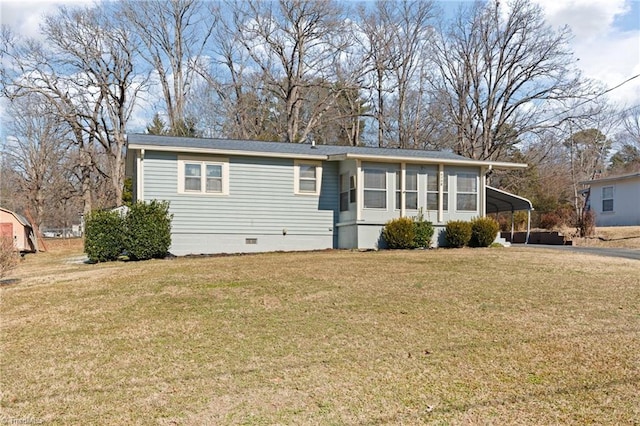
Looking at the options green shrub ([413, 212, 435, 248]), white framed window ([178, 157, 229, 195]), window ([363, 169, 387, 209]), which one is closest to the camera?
white framed window ([178, 157, 229, 195])

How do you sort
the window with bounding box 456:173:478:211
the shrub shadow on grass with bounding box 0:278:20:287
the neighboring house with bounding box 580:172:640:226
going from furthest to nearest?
the neighboring house with bounding box 580:172:640:226, the window with bounding box 456:173:478:211, the shrub shadow on grass with bounding box 0:278:20:287

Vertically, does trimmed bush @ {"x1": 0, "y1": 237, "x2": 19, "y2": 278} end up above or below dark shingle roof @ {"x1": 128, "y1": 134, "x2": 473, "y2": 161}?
below

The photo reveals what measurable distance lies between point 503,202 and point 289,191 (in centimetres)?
891

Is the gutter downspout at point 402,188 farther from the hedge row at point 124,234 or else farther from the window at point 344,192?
the hedge row at point 124,234

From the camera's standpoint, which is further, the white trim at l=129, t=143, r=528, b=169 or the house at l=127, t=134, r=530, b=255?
the house at l=127, t=134, r=530, b=255

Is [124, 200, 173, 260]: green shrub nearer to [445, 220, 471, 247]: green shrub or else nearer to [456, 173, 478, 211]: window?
[445, 220, 471, 247]: green shrub

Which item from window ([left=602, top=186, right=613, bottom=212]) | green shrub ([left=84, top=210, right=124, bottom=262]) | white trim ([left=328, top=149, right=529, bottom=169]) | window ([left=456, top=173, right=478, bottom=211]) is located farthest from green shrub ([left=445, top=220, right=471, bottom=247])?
window ([left=602, top=186, right=613, bottom=212])

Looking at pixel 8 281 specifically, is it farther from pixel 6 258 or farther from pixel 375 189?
pixel 375 189

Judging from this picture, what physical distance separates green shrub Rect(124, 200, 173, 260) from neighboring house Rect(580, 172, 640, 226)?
20130 millimetres

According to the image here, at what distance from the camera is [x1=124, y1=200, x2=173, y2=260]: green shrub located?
12.9m

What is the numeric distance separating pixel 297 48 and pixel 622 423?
28.3 meters

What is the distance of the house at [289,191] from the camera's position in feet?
48.2

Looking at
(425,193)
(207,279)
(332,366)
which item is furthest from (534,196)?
(332,366)

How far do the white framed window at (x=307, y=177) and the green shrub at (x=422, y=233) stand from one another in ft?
11.4
